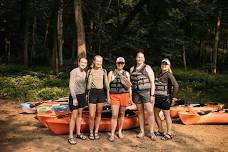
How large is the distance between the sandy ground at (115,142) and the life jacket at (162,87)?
4.39ft

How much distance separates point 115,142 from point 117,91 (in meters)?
1.42

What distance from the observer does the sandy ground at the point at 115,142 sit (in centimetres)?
1026

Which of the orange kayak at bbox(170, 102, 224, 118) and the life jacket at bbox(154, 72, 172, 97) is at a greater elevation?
the life jacket at bbox(154, 72, 172, 97)

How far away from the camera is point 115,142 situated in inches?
424

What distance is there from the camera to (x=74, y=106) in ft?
33.7

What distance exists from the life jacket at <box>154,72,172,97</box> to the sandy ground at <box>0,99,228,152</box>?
1.34 meters

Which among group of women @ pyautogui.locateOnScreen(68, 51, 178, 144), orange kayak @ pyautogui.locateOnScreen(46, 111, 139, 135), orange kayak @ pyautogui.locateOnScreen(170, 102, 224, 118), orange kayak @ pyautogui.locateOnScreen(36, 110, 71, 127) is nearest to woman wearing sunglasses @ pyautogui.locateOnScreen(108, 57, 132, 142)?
group of women @ pyautogui.locateOnScreen(68, 51, 178, 144)

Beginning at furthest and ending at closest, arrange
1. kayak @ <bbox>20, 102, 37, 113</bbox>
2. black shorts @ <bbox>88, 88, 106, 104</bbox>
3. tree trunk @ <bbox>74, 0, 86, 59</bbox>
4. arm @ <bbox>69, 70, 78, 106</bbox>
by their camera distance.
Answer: tree trunk @ <bbox>74, 0, 86, 59</bbox> → kayak @ <bbox>20, 102, 37, 113</bbox> → black shorts @ <bbox>88, 88, 106, 104</bbox> → arm @ <bbox>69, 70, 78, 106</bbox>

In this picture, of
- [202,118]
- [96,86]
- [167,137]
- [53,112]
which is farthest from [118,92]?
[202,118]

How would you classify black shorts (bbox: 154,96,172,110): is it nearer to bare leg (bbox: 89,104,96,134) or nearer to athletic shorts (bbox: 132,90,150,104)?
athletic shorts (bbox: 132,90,150,104)

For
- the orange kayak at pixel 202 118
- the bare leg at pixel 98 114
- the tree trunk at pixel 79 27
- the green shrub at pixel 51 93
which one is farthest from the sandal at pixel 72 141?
the tree trunk at pixel 79 27

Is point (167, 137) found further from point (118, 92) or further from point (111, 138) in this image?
point (118, 92)

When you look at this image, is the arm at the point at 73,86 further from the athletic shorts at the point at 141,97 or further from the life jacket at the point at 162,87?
the life jacket at the point at 162,87

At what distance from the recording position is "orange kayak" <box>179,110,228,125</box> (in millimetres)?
13008
